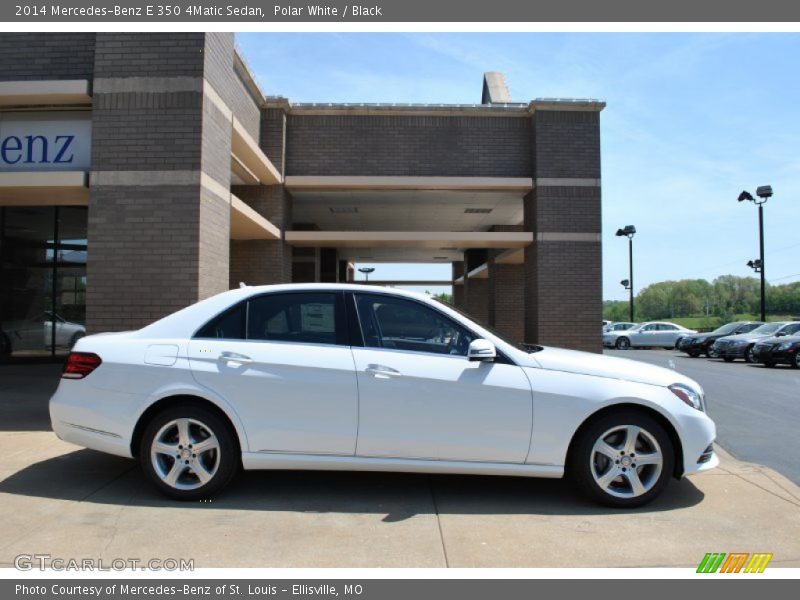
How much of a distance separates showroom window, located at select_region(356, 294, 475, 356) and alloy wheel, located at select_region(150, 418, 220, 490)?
53.9 inches

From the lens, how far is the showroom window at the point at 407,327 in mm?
4527

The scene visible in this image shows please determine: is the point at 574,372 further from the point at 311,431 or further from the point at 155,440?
the point at 155,440

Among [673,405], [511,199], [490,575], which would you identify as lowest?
[490,575]

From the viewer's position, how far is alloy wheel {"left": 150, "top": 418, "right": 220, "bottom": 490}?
173 inches

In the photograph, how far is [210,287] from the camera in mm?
8008

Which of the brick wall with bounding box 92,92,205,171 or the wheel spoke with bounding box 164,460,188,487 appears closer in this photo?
the wheel spoke with bounding box 164,460,188,487

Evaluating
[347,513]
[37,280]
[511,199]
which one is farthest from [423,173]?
[347,513]

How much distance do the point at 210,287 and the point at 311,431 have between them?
4.27 m

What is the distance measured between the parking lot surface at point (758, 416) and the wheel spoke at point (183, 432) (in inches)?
150

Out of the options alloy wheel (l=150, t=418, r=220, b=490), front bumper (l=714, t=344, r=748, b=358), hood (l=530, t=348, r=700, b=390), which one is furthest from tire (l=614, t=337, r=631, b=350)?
alloy wheel (l=150, t=418, r=220, b=490)

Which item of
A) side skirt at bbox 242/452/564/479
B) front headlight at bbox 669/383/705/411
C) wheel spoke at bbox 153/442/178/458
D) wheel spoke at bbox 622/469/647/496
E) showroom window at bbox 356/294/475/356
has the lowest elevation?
wheel spoke at bbox 622/469/647/496

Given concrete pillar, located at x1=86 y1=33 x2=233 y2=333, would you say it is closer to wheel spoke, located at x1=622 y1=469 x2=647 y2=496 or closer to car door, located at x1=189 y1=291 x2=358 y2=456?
car door, located at x1=189 y1=291 x2=358 y2=456

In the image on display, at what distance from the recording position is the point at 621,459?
14.2 ft

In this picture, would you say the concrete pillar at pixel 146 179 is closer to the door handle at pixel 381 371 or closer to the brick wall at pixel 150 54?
the brick wall at pixel 150 54
